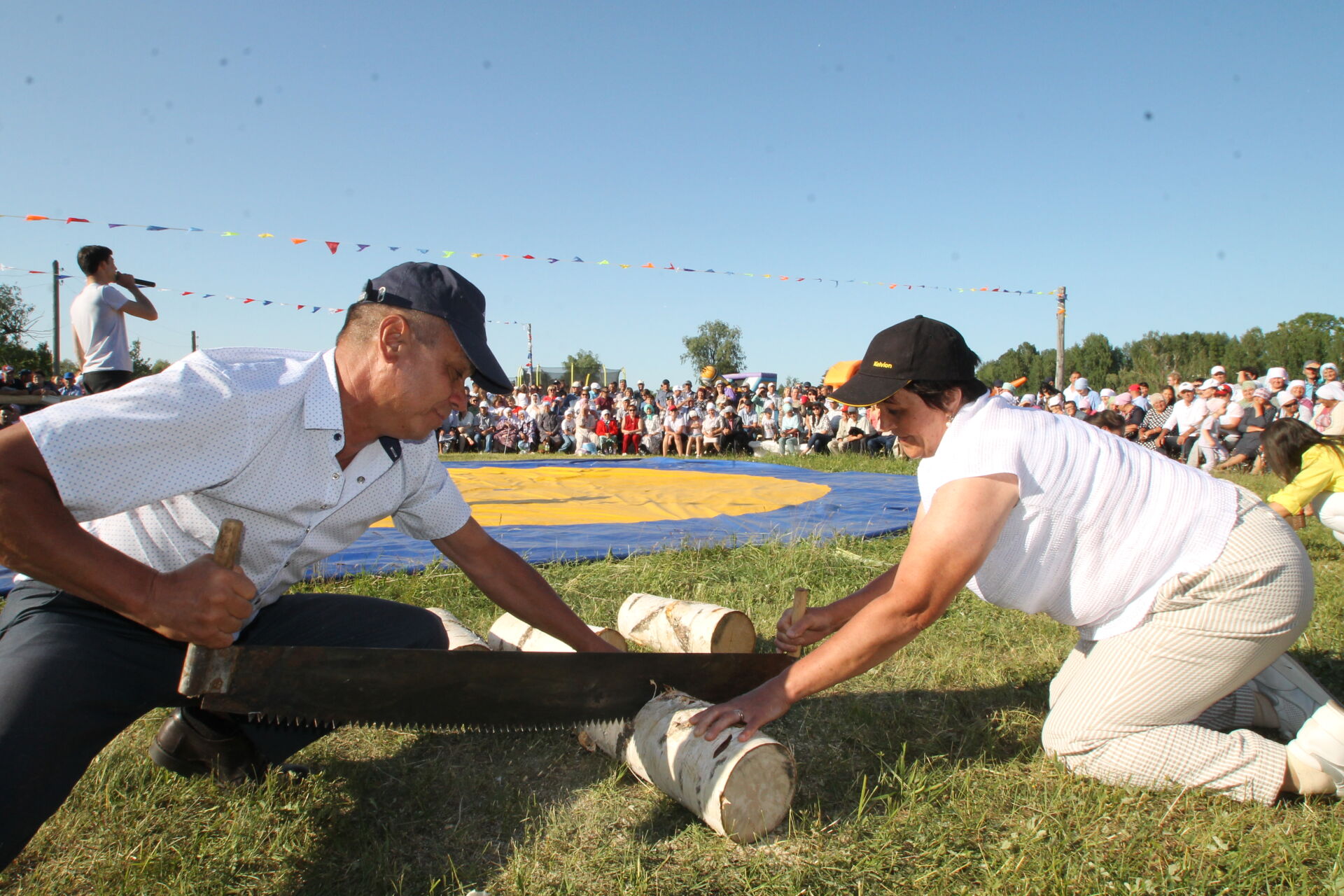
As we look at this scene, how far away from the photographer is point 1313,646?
149 inches

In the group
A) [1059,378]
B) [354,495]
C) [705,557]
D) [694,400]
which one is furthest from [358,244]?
[1059,378]

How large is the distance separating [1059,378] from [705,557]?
20921 mm

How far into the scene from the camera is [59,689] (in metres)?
1.91

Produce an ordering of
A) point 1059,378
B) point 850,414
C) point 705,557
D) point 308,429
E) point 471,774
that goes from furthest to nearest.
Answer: point 1059,378, point 850,414, point 705,557, point 471,774, point 308,429

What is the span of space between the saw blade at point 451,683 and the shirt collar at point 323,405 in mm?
592

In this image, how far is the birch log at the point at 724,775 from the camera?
7.48 feet

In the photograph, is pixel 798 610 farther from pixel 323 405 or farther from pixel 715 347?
pixel 715 347

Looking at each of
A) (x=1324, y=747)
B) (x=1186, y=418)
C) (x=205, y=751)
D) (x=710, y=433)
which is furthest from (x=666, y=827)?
(x=710, y=433)

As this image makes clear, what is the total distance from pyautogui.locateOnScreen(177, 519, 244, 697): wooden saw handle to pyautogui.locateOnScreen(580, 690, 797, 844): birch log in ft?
4.14

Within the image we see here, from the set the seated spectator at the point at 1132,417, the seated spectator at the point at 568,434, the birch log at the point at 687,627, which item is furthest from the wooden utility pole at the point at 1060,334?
the birch log at the point at 687,627

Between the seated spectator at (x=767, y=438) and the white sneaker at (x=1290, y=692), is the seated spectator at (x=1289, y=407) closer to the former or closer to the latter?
the seated spectator at (x=767, y=438)

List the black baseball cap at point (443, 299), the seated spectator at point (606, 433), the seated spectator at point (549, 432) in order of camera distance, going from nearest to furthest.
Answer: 1. the black baseball cap at point (443, 299)
2. the seated spectator at point (606, 433)
3. the seated spectator at point (549, 432)

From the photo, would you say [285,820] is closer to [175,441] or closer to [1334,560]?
[175,441]

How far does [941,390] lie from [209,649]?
Result: 2122mm
